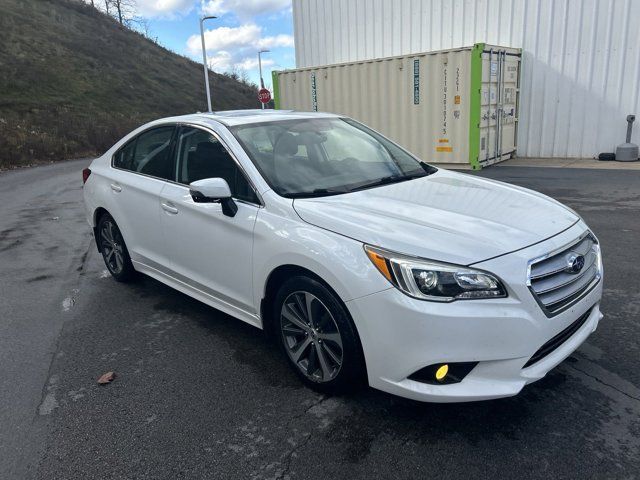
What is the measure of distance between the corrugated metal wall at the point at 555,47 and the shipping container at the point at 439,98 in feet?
1.79

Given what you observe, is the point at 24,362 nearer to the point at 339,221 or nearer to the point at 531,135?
the point at 339,221

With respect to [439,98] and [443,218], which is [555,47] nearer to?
[439,98]

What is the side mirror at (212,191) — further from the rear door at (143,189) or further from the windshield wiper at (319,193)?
the rear door at (143,189)

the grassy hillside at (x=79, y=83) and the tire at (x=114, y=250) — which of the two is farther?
the grassy hillside at (x=79, y=83)

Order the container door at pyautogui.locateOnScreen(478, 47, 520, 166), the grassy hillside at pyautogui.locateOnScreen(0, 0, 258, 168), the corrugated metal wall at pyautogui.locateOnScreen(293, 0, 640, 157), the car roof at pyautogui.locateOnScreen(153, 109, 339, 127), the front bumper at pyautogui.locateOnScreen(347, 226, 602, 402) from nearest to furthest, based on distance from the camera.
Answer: the front bumper at pyautogui.locateOnScreen(347, 226, 602, 402), the car roof at pyautogui.locateOnScreen(153, 109, 339, 127), the container door at pyautogui.locateOnScreen(478, 47, 520, 166), the corrugated metal wall at pyautogui.locateOnScreen(293, 0, 640, 157), the grassy hillside at pyautogui.locateOnScreen(0, 0, 258, 168)

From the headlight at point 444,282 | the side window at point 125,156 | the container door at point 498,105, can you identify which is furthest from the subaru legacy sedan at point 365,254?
the container door at point 498,105

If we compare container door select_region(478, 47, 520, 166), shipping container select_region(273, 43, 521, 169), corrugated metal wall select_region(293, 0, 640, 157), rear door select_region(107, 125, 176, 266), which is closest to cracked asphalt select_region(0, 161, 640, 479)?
rear door select_region(107, 125, 176, 266)

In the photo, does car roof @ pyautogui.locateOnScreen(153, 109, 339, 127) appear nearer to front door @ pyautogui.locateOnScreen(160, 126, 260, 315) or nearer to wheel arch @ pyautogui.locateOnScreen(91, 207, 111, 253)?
front door @ pyautogui.locateOnScreen(160, 126, 260, 315)

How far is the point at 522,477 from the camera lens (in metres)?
2.39

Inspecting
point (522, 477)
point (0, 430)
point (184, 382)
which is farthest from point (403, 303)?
point (0, 430)

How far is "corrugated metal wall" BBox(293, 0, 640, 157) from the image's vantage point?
1279 cm

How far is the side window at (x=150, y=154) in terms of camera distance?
436cm

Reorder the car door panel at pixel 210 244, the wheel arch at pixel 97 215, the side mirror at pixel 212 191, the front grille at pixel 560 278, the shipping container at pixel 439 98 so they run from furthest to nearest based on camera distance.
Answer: the shipping container at pixel 439 98 → the wheel arch at pixel 97 215 → the car door panel at pixel 210 244 → the side mirror at pixel 212 191 → the front grille at pixel 560 278

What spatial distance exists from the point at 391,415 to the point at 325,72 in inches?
516
